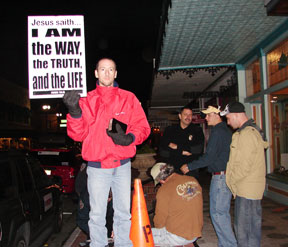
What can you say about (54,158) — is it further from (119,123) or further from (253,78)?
(119,123)

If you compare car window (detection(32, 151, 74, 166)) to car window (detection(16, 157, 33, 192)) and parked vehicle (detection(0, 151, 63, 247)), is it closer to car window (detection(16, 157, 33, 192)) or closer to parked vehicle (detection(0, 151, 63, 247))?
parked vehicle (detection(0, 151, 63, 247))

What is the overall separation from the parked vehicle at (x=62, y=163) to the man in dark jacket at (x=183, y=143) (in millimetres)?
5334

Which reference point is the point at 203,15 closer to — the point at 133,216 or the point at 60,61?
the point at 60,61

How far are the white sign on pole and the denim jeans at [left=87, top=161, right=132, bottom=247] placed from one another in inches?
95.2

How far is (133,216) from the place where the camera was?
13.9 feet

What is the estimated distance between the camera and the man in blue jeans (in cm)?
451

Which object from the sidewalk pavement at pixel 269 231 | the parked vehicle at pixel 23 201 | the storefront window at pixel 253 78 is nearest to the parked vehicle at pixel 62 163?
the sidewalk pavement at pixel 269 231

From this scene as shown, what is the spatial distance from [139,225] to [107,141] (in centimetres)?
163

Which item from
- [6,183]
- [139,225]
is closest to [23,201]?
[6,183]

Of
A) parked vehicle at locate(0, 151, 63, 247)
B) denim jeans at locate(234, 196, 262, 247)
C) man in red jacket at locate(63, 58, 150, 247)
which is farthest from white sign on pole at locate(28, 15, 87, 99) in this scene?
denim jeans at locate(234, 196, 262, 247)

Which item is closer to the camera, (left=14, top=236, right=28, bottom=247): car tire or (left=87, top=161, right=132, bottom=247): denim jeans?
(left=87, top=161, right=132, bottom=247): denim jeans

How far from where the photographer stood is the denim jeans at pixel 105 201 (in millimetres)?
3029

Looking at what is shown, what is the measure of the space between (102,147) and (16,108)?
40438 mm

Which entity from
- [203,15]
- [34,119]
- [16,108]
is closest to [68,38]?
[203,15]
